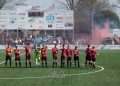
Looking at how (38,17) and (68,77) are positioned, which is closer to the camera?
(68,77)

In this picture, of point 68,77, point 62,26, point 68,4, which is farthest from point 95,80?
point 68,4

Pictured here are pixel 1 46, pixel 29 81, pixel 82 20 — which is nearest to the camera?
pixel 29 81

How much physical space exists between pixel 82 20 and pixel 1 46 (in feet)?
66.2

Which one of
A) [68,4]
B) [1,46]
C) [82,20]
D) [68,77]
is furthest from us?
[68,4]

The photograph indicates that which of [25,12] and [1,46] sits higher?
[25,12]

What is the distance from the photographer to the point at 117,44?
73875 millimetres

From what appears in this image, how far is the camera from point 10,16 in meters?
72.9

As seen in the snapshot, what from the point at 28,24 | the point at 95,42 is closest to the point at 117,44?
the point at 95,42

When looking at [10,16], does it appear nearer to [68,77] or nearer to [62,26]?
[62,26]

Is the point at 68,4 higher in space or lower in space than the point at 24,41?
higher

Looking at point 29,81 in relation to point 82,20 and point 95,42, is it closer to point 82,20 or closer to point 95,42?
point 95,42

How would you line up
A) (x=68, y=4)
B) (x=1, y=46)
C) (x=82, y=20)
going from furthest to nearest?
1. (x=68, y=4)
2. (x=82, y=20)
3. (x=1, y=46)

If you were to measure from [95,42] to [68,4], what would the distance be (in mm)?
22681

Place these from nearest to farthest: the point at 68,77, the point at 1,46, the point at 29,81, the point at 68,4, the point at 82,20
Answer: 1. the point at 29,81
2. the point at 68,77
3. the point at 1,46
4. the point at 82,20
5. the point at 68,4
